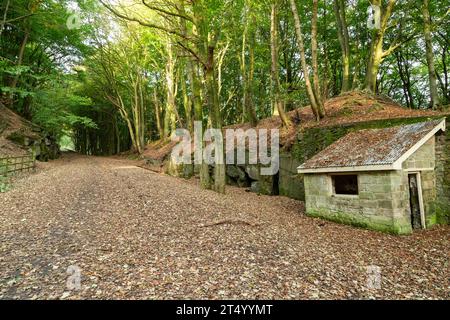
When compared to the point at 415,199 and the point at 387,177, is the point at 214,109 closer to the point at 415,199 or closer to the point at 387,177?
the point at 387,177

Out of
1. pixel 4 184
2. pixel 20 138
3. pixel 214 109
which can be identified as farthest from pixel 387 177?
pixel 20 138

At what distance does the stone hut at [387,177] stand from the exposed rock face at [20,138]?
18.7 metres

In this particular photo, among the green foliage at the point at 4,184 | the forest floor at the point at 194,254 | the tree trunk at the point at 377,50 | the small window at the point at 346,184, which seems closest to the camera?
the forest floor at the point at 194,254

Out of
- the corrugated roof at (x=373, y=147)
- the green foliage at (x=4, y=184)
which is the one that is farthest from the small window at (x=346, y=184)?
the green foliage at (x=4, y=184)

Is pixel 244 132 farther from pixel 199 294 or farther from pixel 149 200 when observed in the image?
pixel 199 294

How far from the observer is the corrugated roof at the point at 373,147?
8008mm

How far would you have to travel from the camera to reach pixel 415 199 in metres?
8.49

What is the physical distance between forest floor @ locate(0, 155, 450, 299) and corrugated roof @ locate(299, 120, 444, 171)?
2099 millimetres

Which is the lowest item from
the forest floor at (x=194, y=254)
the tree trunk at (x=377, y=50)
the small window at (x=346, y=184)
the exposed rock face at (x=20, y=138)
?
the forest floor at (x=194, y=254)

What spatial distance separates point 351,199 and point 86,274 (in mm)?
7784

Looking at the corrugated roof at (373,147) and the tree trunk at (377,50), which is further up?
the tree trunk at (377,50)

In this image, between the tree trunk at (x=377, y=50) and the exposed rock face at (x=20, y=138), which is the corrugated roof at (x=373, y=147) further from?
the exposed rock face at (x=20, y=138)

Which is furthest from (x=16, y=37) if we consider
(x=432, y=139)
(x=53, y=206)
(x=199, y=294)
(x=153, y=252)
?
(x=432, y=139)

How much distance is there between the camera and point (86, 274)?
4.41 meters
